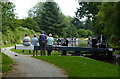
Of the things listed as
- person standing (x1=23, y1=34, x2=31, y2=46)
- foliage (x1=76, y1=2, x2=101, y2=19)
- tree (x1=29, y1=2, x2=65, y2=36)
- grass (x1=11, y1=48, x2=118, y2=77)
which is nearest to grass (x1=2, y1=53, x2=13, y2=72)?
grass (x1=11, y1=48, x2=118, y2=77)

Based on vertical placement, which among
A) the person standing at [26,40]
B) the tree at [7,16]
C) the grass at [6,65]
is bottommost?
the grass at [6,65]

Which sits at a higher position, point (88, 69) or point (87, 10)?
point (87, 10)

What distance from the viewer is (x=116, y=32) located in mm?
9125

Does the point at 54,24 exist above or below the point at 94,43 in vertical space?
above

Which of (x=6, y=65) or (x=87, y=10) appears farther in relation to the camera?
(x=87, y=10)

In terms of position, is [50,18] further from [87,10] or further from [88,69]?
[88,69]

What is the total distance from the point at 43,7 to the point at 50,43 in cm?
3388

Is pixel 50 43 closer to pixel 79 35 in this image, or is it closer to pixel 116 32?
pixel 116 32

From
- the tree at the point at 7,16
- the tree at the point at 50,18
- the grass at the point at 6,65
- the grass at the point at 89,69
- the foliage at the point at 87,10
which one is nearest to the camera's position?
the grass at the point at 89,69

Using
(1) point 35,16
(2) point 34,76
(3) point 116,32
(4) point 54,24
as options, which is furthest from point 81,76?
(1) point 35,16

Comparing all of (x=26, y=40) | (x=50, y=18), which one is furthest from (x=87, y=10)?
(x=50, y=18)

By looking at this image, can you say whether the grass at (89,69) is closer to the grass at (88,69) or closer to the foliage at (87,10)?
the grass at (88,69)

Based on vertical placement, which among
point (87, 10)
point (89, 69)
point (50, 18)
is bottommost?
point (89, 69)

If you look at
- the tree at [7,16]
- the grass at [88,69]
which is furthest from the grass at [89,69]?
the tree at [7,16]
